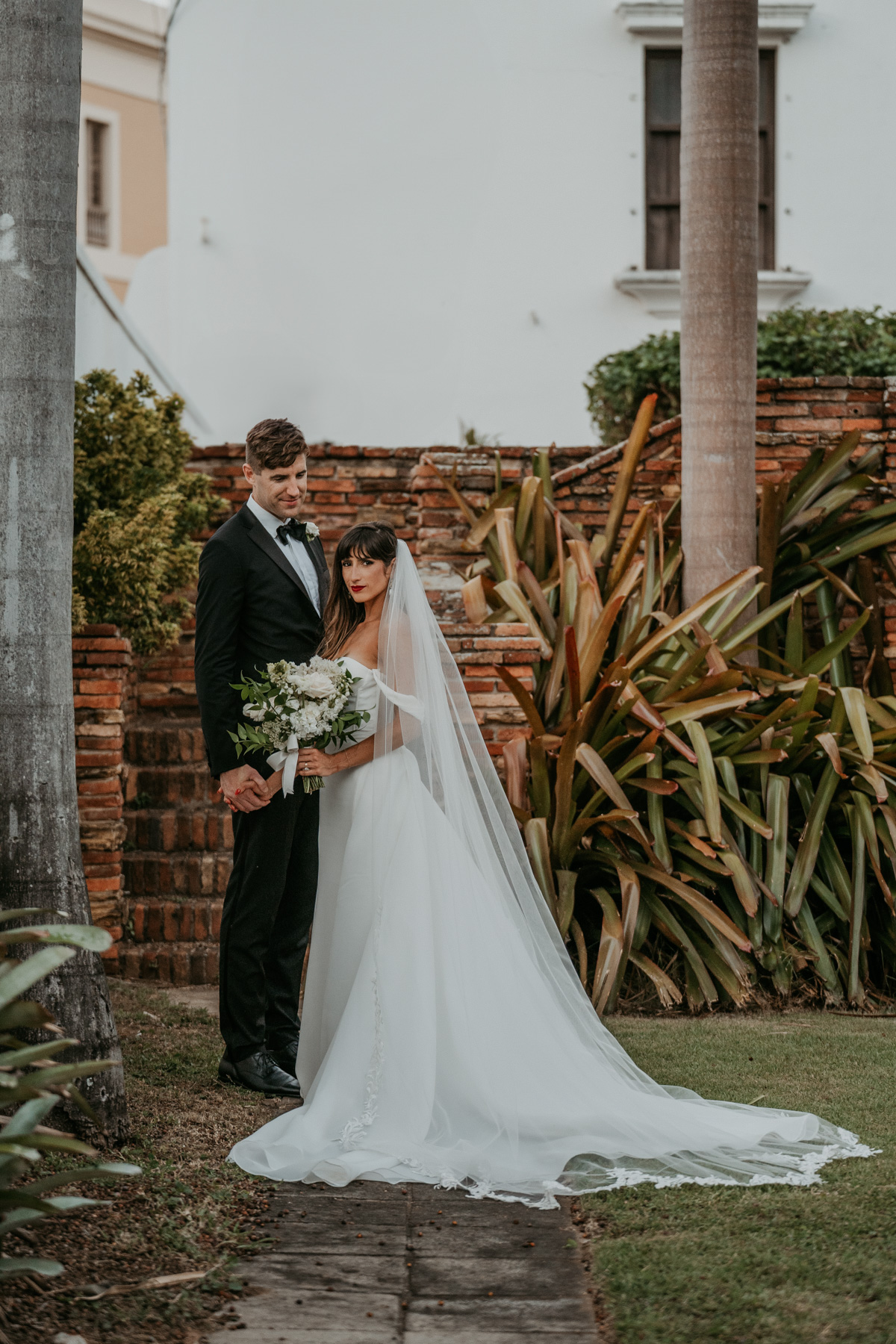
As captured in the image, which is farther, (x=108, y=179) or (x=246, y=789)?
(x=108, y=179)

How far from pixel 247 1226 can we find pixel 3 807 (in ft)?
3.39

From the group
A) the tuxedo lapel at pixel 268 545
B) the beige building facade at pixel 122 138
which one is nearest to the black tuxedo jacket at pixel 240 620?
the tuxedo lapel at pixel 268 545

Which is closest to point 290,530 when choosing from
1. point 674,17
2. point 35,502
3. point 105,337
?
point 35,502

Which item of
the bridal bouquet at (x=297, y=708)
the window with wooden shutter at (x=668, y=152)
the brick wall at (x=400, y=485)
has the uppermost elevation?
the window with wooden shutter at (x=668, y=152)

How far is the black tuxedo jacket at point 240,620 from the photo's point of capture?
3541 mm

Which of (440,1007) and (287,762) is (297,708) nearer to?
(287,762)

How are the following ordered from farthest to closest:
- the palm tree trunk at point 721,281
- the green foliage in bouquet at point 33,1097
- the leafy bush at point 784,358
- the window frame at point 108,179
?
the window frame at point 108,179, the leafy bush at point 784,358, the palm tree trunk at point 721,281, the green foliage in bouquet at point 33,1097

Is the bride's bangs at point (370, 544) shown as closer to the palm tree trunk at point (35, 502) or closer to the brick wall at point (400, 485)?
the palm tree trunk at point (35, 502)

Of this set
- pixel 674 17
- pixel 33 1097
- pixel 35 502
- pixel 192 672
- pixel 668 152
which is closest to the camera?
pixel 33 1097

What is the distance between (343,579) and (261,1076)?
54.5 inches

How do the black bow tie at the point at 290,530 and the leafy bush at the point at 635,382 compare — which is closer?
the black bow tie at the point at 290,530

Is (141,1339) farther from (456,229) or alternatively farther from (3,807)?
(456,229)

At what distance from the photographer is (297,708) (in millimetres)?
3359

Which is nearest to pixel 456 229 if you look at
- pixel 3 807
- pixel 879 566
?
pixel 879 566
